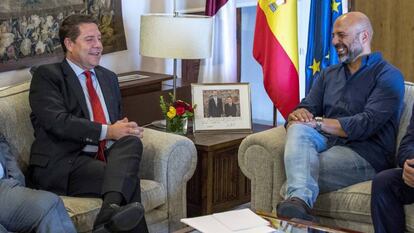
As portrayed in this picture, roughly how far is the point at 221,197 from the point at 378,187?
1.03 meters

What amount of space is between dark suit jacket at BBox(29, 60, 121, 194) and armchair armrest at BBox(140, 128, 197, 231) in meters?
Result: 0.29

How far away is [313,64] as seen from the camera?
12.9 ft

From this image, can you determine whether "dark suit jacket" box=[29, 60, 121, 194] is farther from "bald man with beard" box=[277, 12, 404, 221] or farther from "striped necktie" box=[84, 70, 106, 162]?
"bald man with beard" box=[277, 12, 404, 221]

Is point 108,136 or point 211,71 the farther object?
point 211,71

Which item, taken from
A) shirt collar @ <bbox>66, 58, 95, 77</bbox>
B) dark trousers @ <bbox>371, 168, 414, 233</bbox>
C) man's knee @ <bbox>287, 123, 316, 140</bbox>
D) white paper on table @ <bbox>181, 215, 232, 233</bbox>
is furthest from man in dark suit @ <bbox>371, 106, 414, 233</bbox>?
shirt collar @ <bbox>66, 58, 95, 77</bbox>

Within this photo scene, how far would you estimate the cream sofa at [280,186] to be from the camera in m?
2.75

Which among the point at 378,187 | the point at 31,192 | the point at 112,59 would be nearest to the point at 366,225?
the point at 378,187

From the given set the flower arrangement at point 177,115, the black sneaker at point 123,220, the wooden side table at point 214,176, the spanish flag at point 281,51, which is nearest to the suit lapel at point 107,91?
the flower arrangement at point 177,115

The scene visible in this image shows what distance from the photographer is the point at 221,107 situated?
3512mm

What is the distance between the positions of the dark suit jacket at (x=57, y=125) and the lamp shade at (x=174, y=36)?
22.7 inches

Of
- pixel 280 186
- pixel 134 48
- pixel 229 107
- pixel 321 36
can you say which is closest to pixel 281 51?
pixel 321 36

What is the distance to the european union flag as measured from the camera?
3852mm

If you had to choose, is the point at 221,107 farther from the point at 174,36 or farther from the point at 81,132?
the point at 81,132

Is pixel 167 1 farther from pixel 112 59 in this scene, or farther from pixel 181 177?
pixel 181 177
